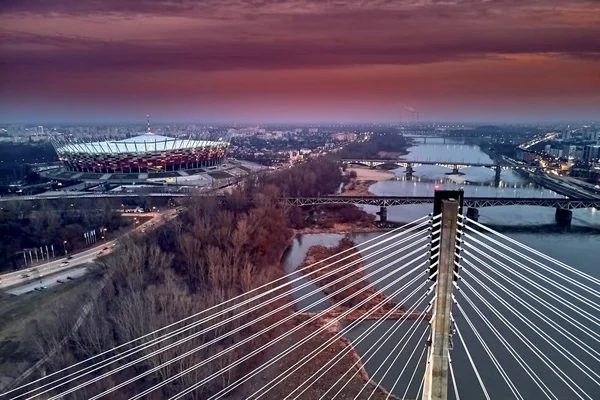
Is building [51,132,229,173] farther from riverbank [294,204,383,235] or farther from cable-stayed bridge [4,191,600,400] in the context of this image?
cable-stayed bridge [4,191,600,400]

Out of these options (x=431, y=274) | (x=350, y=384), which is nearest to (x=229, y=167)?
(x=350, y=384)

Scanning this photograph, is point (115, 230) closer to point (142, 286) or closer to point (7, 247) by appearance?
point (7, 247)

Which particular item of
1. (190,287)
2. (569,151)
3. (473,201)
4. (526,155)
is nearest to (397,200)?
(473,201)

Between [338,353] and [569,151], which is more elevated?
[569,151]

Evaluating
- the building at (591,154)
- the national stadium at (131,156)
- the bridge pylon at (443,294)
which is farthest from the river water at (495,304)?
the national stadium at (131,156)

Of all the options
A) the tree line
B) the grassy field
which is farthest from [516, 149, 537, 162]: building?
the grassy field

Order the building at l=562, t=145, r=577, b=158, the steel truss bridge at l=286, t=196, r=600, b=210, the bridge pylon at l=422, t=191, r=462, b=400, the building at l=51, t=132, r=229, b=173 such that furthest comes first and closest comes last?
the building at l=562, t=145, r=577, b=158 → the building at l=51, t=132, r=229, b=173 → the steel truss bridge at l=286, t=196, r=600, b=210 → the bridge pylon at l=422, t=191, r=462, b=400

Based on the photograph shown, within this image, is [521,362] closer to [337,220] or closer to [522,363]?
[522,363]
